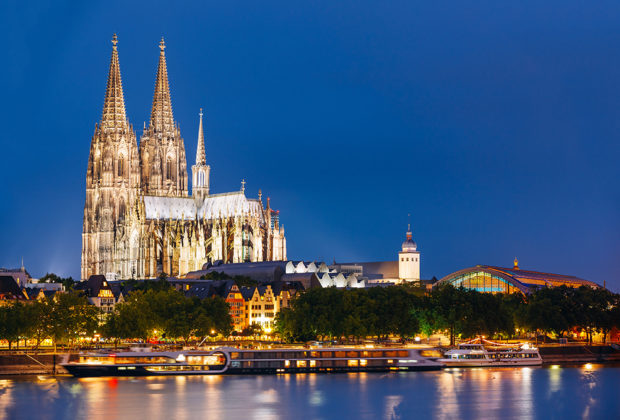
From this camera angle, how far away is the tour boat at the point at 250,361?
312 ft

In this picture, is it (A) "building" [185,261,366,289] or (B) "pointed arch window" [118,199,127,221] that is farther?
(B) "pointed arch window" [118,199,127,221]

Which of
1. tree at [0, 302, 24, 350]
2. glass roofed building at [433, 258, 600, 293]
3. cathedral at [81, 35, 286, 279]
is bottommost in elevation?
tree at [0, 302, 24, 350]

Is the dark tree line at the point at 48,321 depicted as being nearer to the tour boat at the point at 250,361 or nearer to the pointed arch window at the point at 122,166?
the tour boat at the point at 250,361

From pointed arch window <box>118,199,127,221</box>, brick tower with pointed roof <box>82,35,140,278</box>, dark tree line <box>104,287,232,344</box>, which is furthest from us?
pointed arch window <box>118,199,127,221</box>

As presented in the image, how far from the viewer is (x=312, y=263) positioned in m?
176

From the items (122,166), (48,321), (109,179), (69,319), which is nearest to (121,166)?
(122,166)

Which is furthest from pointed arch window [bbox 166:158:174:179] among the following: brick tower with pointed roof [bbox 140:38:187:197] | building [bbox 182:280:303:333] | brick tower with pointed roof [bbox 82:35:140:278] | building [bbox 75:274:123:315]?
building [bbox 182:280:303:333]

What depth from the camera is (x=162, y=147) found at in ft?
639

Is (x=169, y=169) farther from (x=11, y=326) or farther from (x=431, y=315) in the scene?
(x=11, y=326)

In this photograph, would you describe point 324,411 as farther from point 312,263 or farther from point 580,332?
point 312,263

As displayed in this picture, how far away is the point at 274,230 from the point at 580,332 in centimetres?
6855

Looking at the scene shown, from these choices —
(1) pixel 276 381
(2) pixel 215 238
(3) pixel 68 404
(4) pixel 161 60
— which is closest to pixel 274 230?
(2) pixel 215 238

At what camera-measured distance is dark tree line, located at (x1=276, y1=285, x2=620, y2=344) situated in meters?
113

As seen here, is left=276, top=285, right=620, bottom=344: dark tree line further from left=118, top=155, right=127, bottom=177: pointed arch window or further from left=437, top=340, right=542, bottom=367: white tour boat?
left=118, top=155, right=127, bottom=177: pointed arch window
